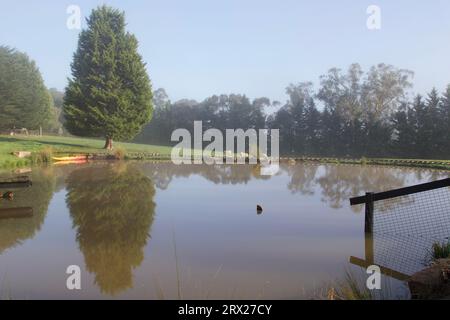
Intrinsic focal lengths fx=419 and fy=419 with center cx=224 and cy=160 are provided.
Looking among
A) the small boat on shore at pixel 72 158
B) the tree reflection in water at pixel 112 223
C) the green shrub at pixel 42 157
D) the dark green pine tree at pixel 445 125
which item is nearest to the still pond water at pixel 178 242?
the tree reflection in water at pixel 112 223

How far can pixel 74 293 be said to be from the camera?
5324 millimetres

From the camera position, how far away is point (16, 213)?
10133 mm

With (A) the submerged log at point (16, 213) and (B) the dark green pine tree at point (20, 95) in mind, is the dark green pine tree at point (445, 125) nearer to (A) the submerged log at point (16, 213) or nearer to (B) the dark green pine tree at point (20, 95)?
(A) the submerged log at point (16, 213)

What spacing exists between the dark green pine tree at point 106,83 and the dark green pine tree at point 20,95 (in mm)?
11156

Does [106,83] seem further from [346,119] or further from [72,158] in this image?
[346,119]

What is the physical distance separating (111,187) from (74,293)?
34.3 ft

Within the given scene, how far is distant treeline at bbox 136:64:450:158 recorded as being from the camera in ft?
133

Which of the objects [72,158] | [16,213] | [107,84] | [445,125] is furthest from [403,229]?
[445,125]

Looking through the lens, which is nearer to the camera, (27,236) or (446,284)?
(446,284)

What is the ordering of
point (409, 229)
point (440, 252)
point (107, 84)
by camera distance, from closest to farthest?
point (440, 252)
point (409, 229)
point (107, 84)

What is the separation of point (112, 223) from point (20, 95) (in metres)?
39.4

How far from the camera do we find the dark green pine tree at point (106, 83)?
34031mm
